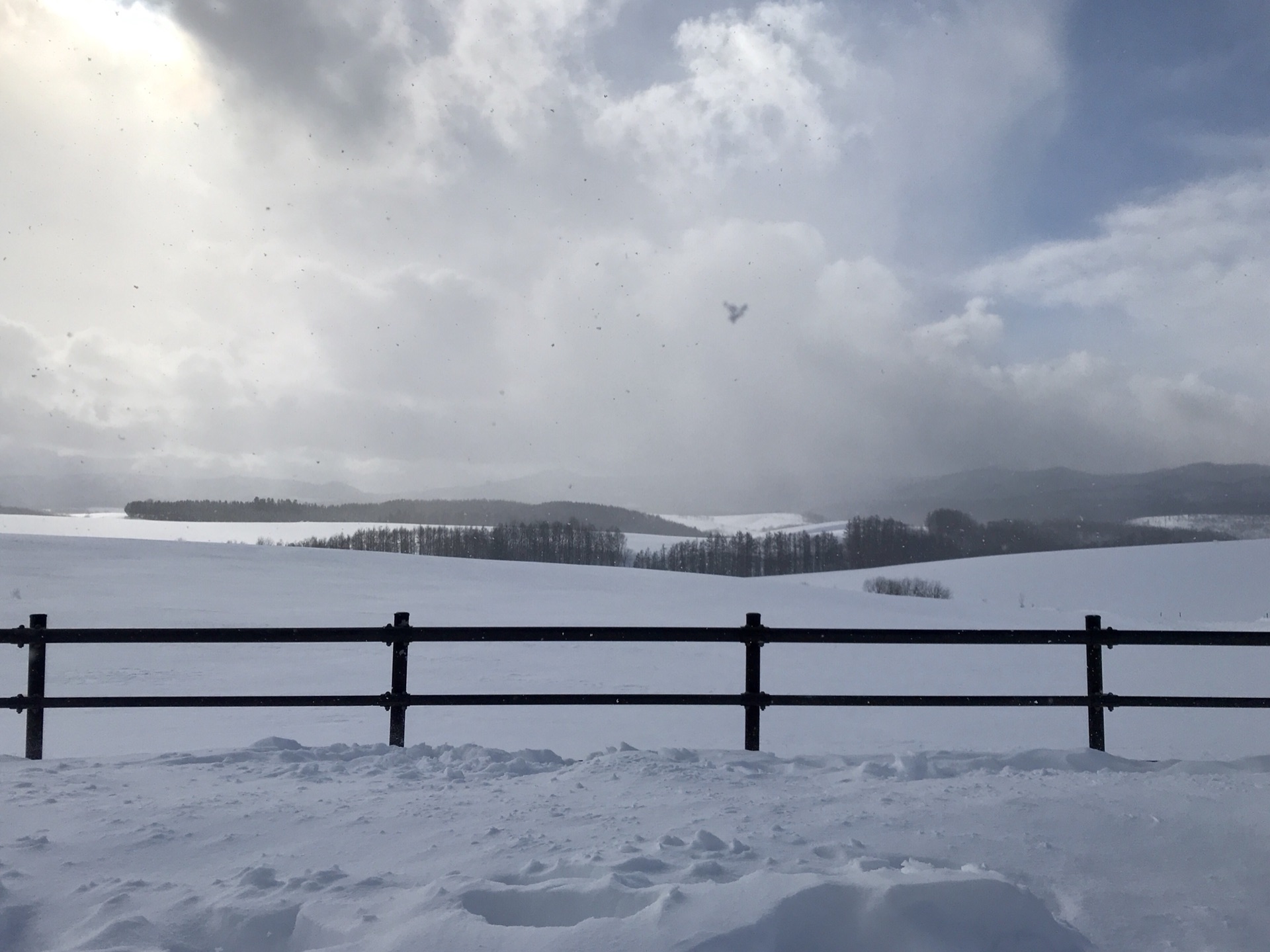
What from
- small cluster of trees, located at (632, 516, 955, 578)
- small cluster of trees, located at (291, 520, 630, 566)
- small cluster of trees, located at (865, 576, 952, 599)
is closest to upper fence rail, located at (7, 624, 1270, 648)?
small cluster of trees, located at (865, 576, 952, 599)

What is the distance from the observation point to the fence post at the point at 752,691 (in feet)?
21.1

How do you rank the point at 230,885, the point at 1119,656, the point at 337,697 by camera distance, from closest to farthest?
the point at 230,885 < the point at 337,697 < the point at 1119,656

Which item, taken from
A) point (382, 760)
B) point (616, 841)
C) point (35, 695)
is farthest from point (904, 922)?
point (35, 695)

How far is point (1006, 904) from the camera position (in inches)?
128

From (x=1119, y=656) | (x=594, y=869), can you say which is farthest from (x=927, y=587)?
(x=594, y=869)

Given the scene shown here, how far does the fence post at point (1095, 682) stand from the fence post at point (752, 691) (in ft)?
8.94

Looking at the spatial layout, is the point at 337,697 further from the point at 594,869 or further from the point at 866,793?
the point at 866,793

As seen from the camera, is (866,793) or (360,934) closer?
(360,934)

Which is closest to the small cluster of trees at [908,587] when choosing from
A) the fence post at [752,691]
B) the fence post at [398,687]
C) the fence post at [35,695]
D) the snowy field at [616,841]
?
the snowy field at [616,841]

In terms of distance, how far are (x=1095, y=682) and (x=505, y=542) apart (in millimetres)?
83459

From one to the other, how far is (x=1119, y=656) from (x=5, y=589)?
3281cm

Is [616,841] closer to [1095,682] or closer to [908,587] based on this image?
[1095,682]

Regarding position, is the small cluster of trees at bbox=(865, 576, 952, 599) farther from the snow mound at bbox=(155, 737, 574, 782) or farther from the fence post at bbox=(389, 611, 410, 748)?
the snow mound at bbox=(155, 737, 574, 782)

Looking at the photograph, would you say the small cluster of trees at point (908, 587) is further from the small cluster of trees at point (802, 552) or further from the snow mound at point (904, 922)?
the snow mound at point (904, 922)
